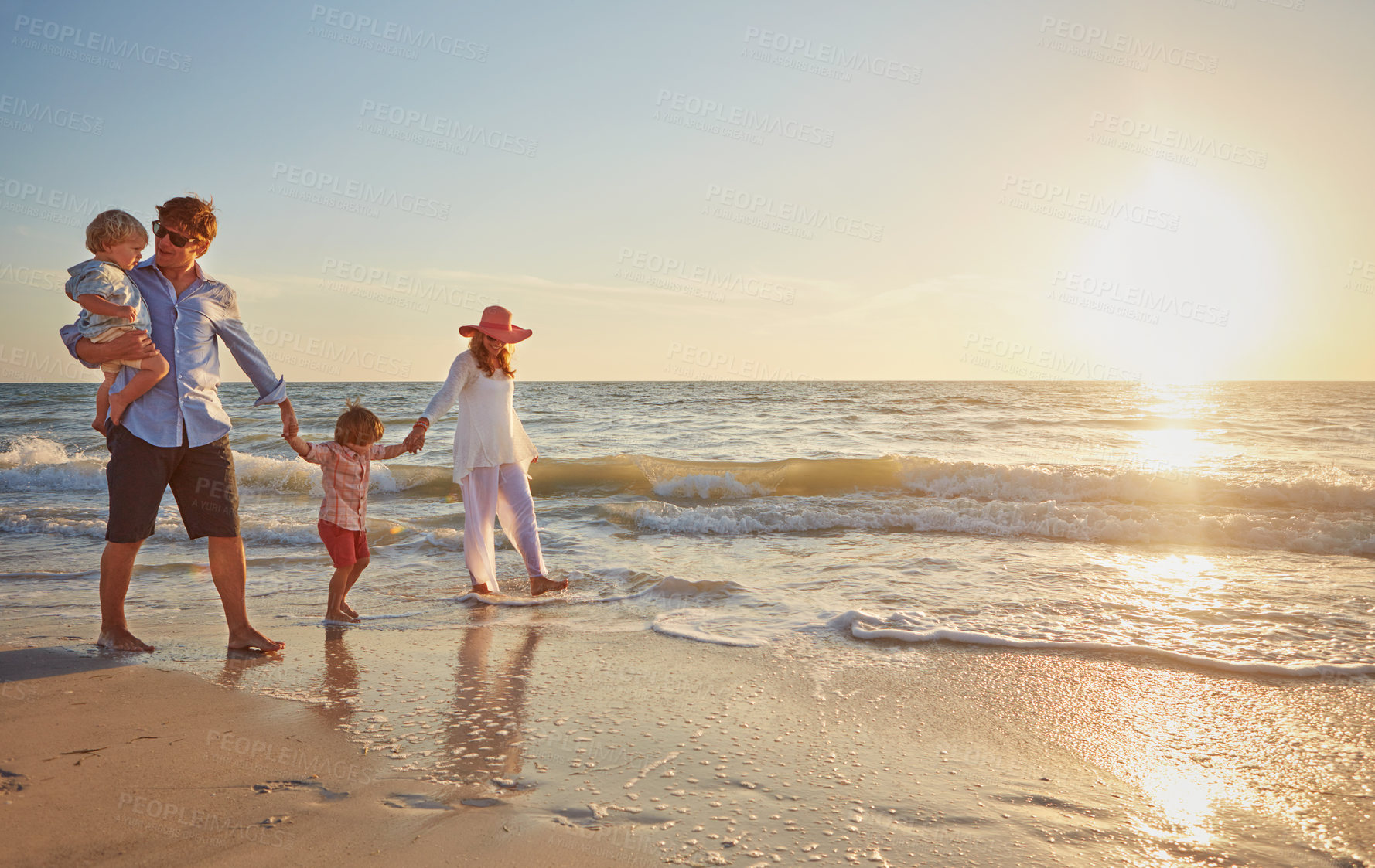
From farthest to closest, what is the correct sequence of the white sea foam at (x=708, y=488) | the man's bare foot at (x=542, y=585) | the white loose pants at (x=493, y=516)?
the white sea foam at (x=708, y=488)
the man's bare foot at (x=542, y=585)
the white loose pants at (x=493, y=516)

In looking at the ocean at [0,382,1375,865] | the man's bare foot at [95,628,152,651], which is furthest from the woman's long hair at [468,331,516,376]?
the man's bare foot at [95,628,152,651]

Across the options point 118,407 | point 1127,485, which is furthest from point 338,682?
point 1127,485

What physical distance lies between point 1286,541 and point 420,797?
820 cm

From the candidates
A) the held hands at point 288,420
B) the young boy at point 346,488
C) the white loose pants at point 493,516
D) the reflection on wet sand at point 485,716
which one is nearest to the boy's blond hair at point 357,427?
the young boy at point 346,488

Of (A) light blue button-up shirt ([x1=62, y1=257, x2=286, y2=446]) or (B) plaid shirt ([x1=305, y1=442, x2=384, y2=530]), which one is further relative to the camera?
(B) plaid shirt ([x1=305, y1=442, x2=384, y2=530])

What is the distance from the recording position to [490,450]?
5277 millimetres

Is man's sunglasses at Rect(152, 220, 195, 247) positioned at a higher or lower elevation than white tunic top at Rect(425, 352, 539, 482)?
higher

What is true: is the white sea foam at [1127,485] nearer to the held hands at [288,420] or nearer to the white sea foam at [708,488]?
the white sea foam at [708,488]

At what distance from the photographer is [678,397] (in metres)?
37.7

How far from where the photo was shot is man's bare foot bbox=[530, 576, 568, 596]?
215 inches

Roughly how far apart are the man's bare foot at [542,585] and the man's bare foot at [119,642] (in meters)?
2.23

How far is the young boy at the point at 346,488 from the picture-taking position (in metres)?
4.36

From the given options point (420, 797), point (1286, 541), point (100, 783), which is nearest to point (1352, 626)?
point (1286, 541)

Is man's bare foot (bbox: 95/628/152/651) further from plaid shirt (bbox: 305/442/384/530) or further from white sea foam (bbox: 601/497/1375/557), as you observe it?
white sea foam (bbox: 601/497/1375/557)
